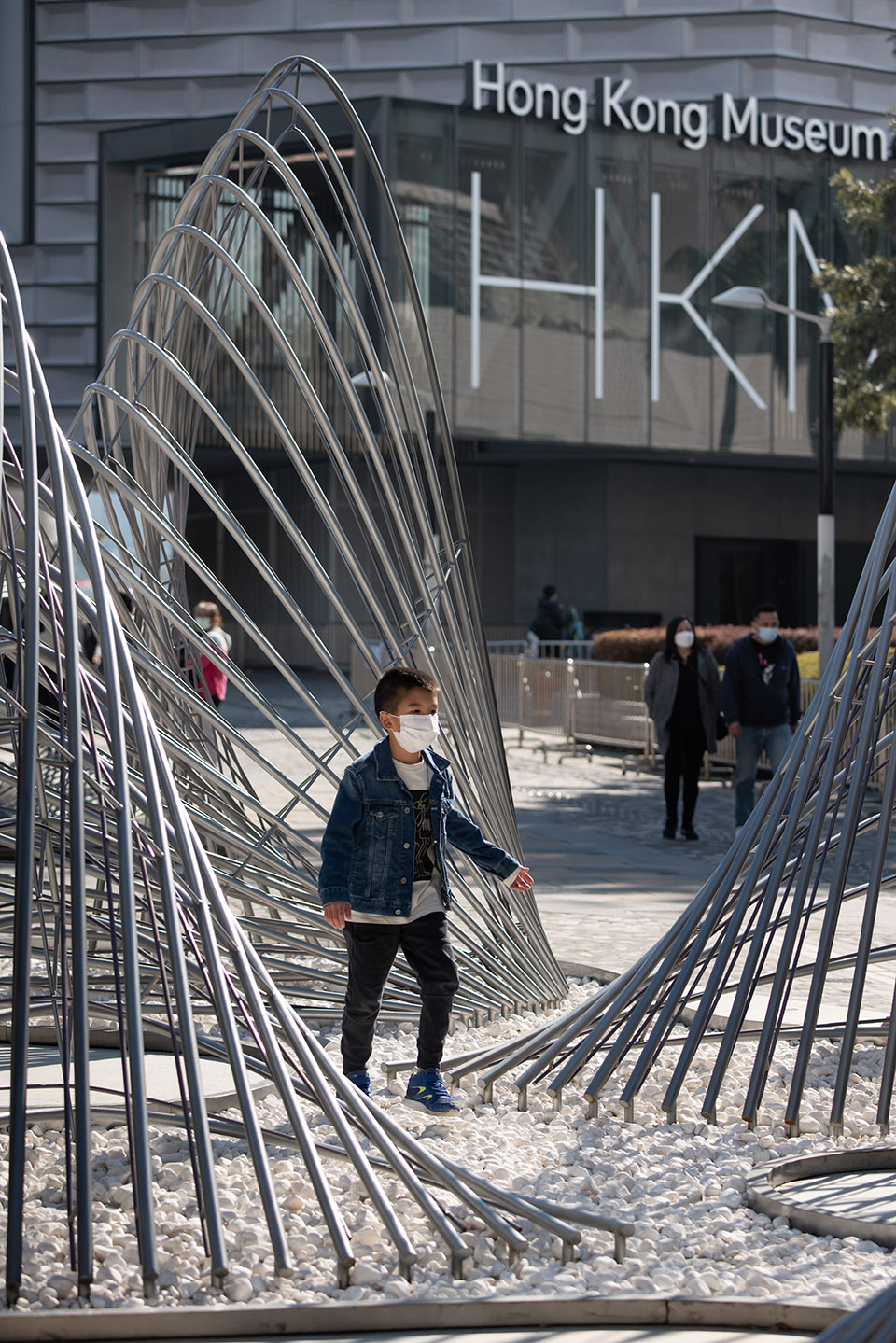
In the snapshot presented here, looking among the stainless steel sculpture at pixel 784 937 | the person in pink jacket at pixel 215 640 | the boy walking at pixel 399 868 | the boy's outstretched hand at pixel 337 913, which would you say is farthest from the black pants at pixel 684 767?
the boy's outstretched hand at pixel 337 913

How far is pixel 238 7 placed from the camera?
33500mm

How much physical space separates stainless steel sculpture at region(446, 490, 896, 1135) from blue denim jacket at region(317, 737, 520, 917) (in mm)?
675

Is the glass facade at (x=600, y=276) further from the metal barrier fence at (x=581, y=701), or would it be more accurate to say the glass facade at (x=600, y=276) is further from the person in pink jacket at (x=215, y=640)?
the person in pink jacket at (x=215, y=640)

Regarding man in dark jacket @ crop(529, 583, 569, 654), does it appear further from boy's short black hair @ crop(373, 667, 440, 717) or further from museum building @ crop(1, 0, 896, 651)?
boy's short black hair @ crop(373, 667, 440, 717)

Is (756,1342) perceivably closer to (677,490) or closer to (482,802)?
(482,802)

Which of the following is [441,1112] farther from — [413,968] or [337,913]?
[337,913]

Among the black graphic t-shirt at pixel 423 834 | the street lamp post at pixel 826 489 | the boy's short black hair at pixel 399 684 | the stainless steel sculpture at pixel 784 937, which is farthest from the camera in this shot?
the street lamp post at pixel 826 489

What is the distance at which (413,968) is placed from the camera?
4.63 m

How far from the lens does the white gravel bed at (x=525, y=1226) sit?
10.7 ft

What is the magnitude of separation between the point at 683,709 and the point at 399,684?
7.23m

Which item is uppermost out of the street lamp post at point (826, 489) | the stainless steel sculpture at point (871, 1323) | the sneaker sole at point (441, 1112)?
the street lamp post at point (826, 489)

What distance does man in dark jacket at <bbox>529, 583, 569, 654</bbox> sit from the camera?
27406mm

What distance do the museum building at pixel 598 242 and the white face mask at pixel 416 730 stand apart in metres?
22.5

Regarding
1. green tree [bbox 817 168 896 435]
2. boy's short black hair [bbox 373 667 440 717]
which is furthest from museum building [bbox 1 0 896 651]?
boy's short black hair [bbox 373 667 440 717]
